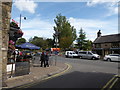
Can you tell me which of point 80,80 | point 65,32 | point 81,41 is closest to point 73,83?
point 80,80

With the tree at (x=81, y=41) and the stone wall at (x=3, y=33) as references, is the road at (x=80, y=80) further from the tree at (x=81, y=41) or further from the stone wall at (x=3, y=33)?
the tree at (x=81, y=41)

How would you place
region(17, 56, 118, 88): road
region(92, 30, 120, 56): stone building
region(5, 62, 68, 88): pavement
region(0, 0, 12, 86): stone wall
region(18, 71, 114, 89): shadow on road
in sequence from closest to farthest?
region(0, 0, 12, 86): stone wall
region(18, 71, 114, 89): shadow on road
region(17, 56, 118, 88): road
region(5, 62, 68, 88): pavement
region(92, 30, 120, 56): stone building

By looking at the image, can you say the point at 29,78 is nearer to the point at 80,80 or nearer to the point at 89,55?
the point at 80,80

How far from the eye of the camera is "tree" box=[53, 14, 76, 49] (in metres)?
52.8

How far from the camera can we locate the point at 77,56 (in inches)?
1154

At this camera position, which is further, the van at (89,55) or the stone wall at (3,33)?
the van at (89,55)

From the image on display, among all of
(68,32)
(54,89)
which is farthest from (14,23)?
(68,32)

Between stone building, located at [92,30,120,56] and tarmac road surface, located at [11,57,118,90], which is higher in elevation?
stone building, located at [92,30,120,56]

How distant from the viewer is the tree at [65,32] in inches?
2081

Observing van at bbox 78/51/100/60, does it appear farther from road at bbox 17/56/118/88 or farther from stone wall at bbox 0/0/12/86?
stone wall at bbox 0/0/12/86

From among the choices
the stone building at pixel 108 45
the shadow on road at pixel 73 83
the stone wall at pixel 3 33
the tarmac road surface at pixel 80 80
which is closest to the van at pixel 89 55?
the stone building at pixel 108 45

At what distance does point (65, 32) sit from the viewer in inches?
2146

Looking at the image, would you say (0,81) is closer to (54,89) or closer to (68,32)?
(54,89)

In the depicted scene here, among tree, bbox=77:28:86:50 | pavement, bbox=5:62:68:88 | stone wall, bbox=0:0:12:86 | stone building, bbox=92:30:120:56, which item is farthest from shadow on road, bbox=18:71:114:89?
tree, bbox=77:28:86:50
